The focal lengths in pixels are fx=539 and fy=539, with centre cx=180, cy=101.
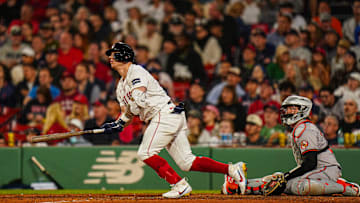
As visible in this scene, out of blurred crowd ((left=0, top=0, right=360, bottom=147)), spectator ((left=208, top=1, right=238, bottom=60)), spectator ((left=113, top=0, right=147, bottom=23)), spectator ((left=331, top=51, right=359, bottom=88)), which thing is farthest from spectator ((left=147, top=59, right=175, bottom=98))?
spectator ((left=331, top=51, right=359, bottom=88))

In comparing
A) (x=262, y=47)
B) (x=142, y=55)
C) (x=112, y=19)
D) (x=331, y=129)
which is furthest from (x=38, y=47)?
(x=331, y=129)

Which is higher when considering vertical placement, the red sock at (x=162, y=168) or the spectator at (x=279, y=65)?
the spectator at (x=279, y=65)

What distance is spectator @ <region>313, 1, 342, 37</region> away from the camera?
12.9m

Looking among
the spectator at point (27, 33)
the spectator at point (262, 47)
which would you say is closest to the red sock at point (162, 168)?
the spectator at point (262, 47)

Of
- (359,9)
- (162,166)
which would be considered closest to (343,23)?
(359,9)

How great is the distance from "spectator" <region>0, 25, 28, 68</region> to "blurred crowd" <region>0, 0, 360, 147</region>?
30 millimetres

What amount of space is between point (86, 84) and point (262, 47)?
4270mm

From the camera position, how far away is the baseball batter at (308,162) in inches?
271

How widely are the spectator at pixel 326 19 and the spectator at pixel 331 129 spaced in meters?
3.51

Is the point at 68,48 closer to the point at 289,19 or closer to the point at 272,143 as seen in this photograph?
the point at 289,19

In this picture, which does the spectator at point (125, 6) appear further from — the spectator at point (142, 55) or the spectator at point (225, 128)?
the spectator at point (225, 128)

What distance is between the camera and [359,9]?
12867 millimetres

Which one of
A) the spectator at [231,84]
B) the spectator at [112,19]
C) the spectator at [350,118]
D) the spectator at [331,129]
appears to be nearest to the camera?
the spectator at [331,129]

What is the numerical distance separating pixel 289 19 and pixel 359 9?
166cm
